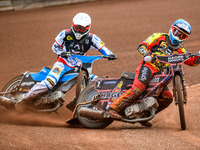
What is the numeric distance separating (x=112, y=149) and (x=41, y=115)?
10.0 ft

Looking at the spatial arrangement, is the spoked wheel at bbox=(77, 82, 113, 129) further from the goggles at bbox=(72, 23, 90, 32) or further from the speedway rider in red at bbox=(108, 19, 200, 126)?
the goggles at bbox=(72, 23, 90, 32)

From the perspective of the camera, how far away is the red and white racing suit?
7.69m

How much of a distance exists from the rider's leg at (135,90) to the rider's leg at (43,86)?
1.50 meters

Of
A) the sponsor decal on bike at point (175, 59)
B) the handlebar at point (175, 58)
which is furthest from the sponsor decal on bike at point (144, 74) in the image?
the sponsor decal on bike at point (175, 59)

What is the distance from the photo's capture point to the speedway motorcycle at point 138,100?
738cm

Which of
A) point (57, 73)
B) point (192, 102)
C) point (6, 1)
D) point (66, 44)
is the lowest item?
point (192, 102)

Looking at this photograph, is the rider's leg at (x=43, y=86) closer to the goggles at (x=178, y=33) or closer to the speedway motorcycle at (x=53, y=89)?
the speedway motorcycle at (x=53, y=89)

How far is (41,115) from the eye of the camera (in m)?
8.95

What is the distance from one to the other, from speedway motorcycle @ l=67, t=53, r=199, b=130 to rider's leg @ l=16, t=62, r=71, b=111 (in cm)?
80

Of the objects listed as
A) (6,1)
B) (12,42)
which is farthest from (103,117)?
(6,1)

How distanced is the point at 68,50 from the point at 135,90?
79.3 inches

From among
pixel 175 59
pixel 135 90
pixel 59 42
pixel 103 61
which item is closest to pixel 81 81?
pixel 59 42

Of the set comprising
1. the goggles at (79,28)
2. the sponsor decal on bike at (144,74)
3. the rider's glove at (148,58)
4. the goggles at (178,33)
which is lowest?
the sponsor decal on bike at (144,74)

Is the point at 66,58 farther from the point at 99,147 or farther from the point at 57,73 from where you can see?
A: the point at 99,147
